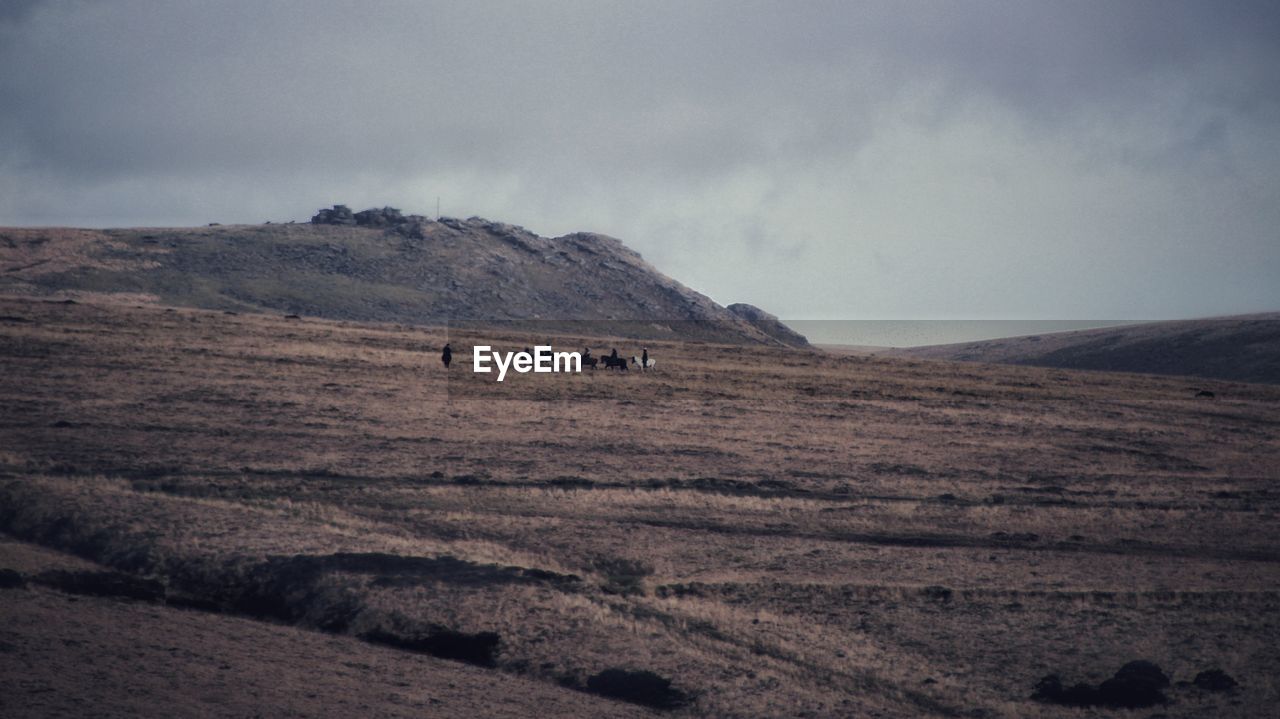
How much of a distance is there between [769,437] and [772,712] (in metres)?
21.3

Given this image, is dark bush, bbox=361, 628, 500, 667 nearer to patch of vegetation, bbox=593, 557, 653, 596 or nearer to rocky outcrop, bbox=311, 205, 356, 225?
patch of vegetation, bbox=593, 557, 653, 596

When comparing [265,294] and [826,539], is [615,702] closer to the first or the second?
[826,539]

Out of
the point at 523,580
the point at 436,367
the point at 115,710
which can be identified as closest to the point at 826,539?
the point at 523,580

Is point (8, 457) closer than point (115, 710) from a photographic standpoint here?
No

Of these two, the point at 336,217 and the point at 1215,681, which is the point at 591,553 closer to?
the point at 1215,681

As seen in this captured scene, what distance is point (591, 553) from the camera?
1936 cm

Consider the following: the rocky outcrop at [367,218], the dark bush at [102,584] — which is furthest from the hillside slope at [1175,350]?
the dark bush at [102,584]

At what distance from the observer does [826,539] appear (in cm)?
2116

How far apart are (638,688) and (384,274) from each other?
9345 centimetres

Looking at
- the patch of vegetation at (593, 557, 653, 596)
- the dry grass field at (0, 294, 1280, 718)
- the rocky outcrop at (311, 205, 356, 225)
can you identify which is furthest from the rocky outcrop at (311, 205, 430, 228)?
the patch of vegetation at (593, 557, 653, 596)

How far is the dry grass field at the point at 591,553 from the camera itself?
43.1ft

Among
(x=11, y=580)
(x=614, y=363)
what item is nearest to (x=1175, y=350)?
(x=614, y=363)

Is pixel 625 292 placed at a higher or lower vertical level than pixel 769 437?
higher

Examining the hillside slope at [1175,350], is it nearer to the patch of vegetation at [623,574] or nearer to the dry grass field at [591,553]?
the dry grass field at [591,553]
